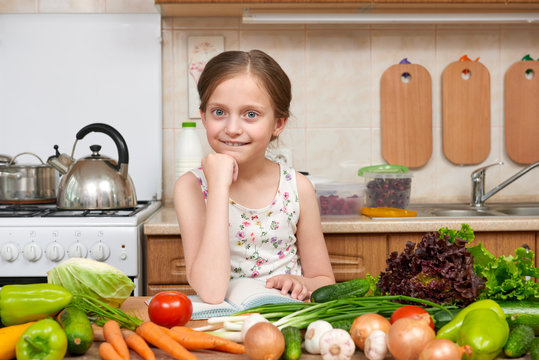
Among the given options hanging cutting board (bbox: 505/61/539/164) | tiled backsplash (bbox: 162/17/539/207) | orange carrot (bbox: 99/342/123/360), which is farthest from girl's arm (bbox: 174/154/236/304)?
hanging cutting board (bbox: 505/61/539/164)

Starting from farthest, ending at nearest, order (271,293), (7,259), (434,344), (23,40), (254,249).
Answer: (23,40), (7,259), (254,249), (271,293), (434,344)

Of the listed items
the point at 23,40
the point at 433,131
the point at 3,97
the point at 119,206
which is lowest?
the point at 119,206

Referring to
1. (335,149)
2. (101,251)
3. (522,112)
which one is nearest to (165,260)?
(101,251)

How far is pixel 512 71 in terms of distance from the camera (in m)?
2.41

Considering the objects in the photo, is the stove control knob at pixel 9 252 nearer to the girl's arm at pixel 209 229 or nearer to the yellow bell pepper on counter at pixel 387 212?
the girl's arm at pixel 209 229

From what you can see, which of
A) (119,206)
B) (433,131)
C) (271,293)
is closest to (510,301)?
(271,293)

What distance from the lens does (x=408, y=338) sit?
0.66 meters

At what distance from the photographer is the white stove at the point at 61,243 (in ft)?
5.55

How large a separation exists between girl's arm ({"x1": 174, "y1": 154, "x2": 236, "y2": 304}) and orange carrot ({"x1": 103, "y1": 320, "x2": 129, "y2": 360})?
10.7 inches

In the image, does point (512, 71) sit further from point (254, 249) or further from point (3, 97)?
point (3, 97)

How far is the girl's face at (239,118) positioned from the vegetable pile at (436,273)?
1.49ft

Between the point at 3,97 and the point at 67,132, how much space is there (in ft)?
0.99

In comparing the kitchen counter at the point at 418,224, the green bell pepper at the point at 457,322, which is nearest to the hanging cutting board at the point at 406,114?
the kitchen counter at the point at 418,224

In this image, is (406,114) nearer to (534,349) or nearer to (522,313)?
(522,313)
